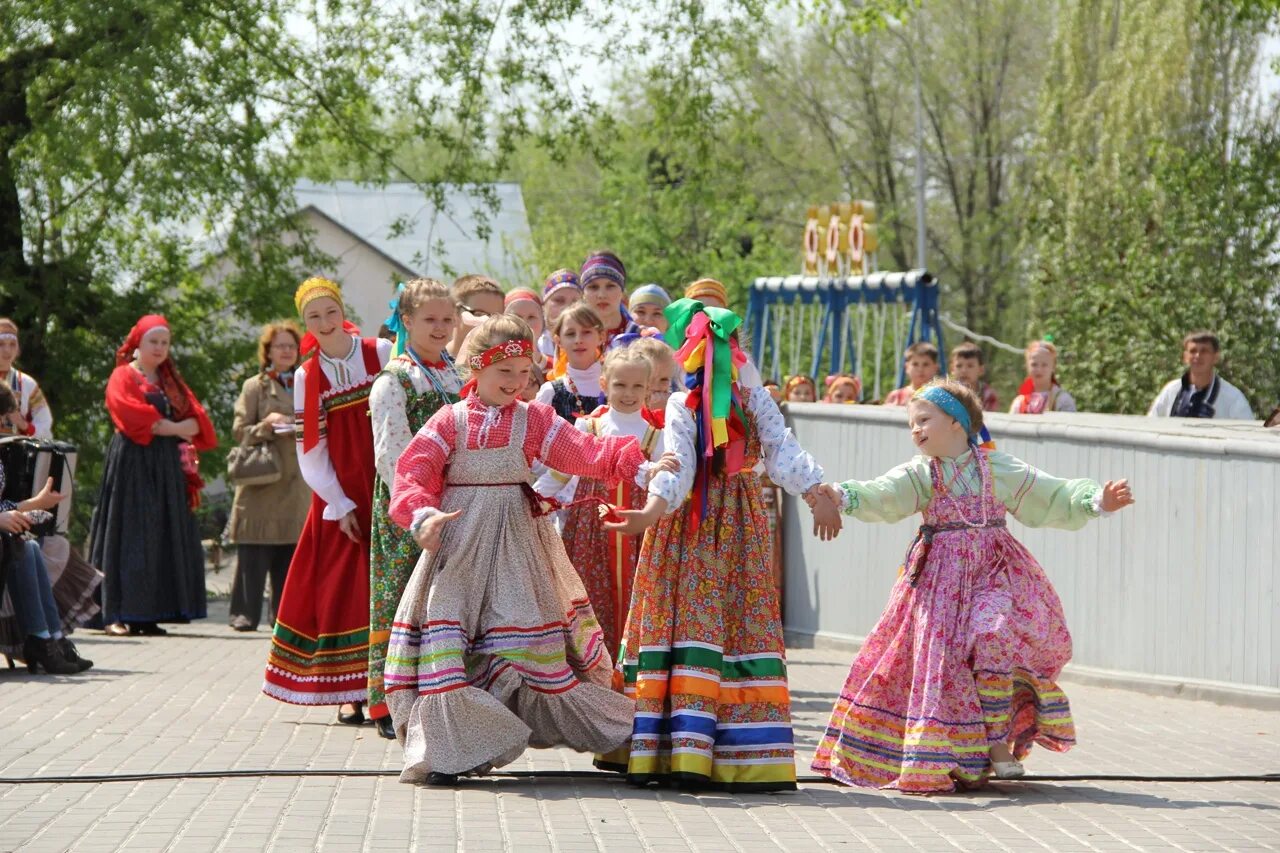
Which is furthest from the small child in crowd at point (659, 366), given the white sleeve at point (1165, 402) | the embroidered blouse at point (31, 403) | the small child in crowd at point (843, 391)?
the small child in crowd at point (843, 391)

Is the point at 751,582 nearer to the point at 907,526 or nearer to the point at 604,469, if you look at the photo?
the point at 604,469

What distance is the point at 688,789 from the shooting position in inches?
291

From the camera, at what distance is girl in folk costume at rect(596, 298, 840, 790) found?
288 inches

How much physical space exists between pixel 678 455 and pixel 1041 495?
1.46m

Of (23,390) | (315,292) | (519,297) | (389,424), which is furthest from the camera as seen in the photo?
(23,390)

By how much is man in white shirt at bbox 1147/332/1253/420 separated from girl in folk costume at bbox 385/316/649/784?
7.60 meters

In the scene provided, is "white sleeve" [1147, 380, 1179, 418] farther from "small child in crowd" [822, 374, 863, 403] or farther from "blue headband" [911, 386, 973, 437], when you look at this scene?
"blue headband" [911, 386, 973, 437]

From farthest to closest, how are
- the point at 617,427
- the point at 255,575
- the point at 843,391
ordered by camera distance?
the point at 843,391, the point at 255,575, the point at 617,427

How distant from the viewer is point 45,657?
11.3 metres

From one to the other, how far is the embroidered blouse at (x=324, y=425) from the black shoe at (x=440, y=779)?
1897 millimetres

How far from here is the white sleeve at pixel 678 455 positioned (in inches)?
285

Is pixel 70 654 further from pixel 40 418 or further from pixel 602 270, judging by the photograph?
pixel 602 270

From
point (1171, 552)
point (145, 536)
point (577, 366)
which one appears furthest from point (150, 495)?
point (1171, 552)

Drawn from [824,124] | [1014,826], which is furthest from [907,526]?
[824,124]
